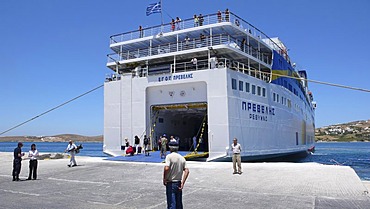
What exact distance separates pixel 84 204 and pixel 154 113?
46.1ft

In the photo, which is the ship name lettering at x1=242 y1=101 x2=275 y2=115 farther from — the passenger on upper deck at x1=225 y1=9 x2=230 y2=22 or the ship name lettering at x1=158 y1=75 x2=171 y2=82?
the passenger on upper deck at x1=225 y1=9 x2=230 y2=22

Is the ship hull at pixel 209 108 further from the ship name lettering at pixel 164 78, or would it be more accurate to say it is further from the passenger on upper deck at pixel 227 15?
the passenger on upper deck at pixel 227 15

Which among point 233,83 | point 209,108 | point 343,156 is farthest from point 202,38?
point 343,156

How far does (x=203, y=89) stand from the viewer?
63.7ft

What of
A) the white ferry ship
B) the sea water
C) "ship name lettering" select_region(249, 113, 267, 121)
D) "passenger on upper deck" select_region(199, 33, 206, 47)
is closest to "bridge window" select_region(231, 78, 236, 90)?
the white ferry ship

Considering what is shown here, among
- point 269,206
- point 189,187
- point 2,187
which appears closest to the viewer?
point 269,206

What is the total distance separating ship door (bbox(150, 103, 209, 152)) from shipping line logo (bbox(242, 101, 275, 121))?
2.60 metres

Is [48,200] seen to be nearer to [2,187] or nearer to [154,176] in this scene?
[2,187]

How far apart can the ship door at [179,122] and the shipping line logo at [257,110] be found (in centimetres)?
260

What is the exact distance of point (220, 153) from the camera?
17781 millimetres

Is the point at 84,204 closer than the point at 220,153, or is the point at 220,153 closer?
the point at 84,204

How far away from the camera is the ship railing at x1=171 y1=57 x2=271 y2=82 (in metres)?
18.8

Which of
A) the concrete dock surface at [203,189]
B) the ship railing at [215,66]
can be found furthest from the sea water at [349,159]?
the concrete dock surface at [203,189]

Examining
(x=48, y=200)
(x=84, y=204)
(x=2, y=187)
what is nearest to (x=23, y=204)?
(x=48, y=200)
